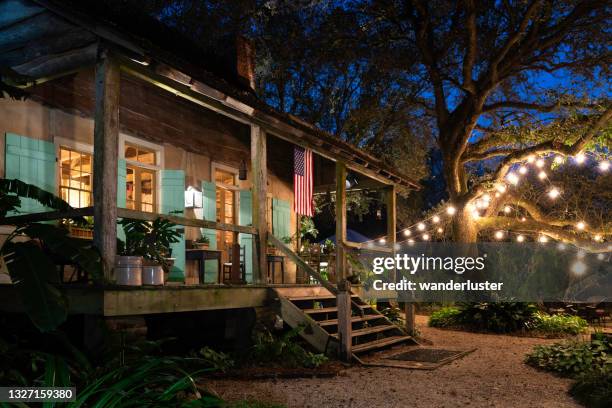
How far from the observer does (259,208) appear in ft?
31.3

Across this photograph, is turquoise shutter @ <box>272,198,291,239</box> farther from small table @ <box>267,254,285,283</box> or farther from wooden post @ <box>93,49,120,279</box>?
wooden post @ <box>93,49,120,279</box>

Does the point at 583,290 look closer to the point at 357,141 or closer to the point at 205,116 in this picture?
the point at 357,141

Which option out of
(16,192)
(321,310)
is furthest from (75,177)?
(321,310)

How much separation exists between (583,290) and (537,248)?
3053 mm

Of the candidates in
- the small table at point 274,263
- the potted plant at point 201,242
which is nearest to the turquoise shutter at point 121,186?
the potted plant at point 201,242

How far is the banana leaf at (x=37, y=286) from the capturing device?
15.9 ft

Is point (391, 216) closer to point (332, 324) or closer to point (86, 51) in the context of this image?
point (332, 324)

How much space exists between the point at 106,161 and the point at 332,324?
15.5 ft

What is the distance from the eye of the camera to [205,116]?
12.2 metres

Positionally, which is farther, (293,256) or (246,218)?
(246,218)

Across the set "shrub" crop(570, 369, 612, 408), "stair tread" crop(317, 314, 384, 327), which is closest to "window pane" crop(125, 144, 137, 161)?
"stair tread" crop(317, 314, 384, 327)

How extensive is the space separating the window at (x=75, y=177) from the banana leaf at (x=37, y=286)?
3897 mm

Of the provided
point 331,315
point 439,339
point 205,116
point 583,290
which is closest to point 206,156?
point 205,116

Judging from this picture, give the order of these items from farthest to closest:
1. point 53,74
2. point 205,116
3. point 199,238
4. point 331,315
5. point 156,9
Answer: point 156,9, point 205,116, point 199,238, point 331,315, point 53,74
